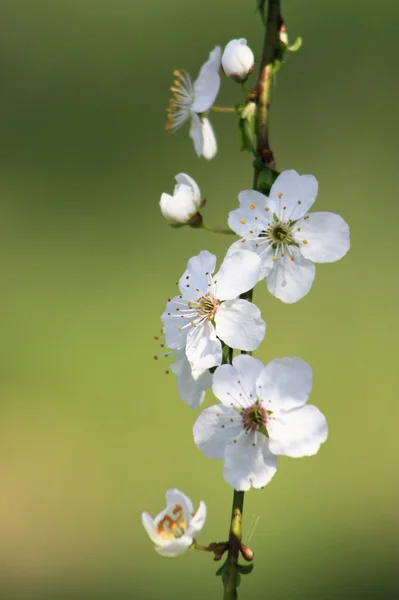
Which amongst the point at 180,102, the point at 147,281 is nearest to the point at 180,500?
the point at 180,102

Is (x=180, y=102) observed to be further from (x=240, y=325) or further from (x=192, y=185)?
(x=240, y=325)

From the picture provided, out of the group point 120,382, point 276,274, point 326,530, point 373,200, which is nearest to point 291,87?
point 373,200

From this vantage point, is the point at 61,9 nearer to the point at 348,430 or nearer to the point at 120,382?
the point at 120,382

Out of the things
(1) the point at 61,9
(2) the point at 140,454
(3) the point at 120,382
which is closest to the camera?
(2) the point at 140,454

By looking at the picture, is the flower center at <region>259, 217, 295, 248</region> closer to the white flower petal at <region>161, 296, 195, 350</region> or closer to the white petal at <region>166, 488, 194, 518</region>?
the white flower petal at <region>161, 296, 195, 350</region>

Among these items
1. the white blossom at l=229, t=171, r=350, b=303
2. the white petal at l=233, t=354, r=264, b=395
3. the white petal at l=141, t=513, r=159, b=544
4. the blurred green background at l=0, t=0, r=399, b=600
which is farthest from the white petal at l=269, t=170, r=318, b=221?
the blurred green background at l=0, t=0, r=399, b=600
